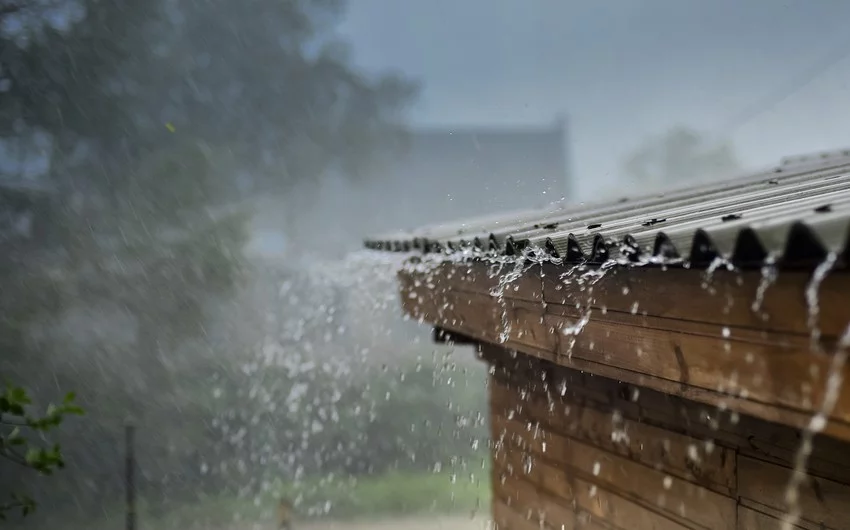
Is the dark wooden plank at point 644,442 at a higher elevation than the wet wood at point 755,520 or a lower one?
higher

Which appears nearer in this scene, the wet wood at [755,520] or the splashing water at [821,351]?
the splashing water at [821,351]

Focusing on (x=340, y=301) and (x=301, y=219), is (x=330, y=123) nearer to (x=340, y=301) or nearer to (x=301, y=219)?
(x=301, y=219)

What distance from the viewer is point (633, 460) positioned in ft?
5.90

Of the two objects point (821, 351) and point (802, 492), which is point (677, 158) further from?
point (821, 351)

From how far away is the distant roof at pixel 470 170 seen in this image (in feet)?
28.8

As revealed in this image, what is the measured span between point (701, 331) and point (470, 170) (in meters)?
8.21

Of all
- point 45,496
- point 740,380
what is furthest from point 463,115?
point 740,380

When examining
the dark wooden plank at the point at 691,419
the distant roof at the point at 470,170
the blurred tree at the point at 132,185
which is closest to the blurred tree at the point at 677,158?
the distant roof at the point at 470,170

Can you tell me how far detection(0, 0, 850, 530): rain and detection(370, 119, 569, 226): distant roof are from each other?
4 cm

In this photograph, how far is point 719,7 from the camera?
810cm

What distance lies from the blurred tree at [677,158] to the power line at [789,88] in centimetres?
27

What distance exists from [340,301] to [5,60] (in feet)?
12.7

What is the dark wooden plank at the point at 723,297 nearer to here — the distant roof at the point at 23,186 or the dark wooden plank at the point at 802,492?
the dark wooden plank at the point at 802,492

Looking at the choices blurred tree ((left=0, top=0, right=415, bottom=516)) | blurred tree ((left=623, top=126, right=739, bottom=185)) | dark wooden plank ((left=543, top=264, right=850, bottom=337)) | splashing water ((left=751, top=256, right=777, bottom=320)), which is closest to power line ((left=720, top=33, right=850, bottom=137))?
blurred tree ((left=623, top=126, right=739, bottom=185))
